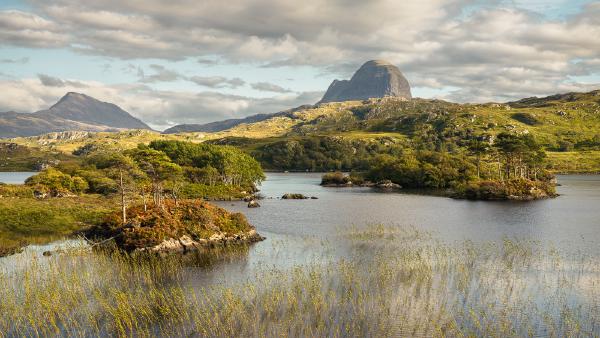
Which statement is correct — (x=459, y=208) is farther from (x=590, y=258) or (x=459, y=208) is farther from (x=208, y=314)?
(x=208, y=314)

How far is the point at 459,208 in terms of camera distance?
4323 inches

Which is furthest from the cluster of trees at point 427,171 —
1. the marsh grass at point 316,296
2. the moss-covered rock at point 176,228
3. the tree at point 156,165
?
the marsh grass at point 316,296

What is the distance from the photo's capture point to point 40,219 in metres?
74.9

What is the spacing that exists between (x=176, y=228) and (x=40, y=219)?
93.6ft

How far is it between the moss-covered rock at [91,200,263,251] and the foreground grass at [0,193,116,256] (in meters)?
7.65

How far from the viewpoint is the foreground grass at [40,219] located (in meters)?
65.3

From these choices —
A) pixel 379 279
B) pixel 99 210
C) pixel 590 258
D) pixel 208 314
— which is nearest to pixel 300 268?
pixel 379 279

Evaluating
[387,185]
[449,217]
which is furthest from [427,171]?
[449,217]

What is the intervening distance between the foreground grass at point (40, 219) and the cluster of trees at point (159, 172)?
7215mm

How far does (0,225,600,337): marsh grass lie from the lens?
3198cm

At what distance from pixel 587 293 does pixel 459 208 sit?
71.0m

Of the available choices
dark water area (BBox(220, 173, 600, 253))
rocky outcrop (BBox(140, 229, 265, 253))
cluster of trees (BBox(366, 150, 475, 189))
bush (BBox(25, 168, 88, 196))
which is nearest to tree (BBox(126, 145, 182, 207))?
rocky outcrop (BBox(140, 229, 265, 253))

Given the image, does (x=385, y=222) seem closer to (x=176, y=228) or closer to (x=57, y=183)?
(x=176, y=228)

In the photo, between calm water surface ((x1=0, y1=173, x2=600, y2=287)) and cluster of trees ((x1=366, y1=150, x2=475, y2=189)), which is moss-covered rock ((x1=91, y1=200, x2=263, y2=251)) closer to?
calm water surface ((x1=0, y1=173, x2=600, y2=287))
